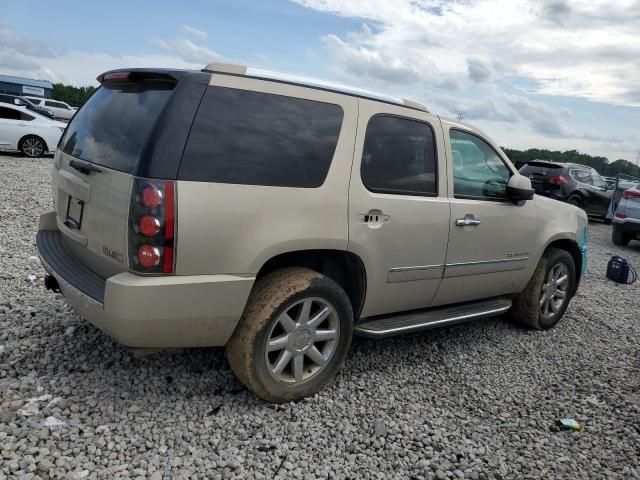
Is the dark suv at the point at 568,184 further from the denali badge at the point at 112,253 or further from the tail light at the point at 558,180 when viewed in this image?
the denali badge at the point at 112,253

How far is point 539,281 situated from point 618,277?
3.58 meters

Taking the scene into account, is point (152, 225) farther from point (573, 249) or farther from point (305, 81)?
point (573, 249)

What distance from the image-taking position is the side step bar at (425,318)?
346 cm

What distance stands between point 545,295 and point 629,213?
23.0 ft

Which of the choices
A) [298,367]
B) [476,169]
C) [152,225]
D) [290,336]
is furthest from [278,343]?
[476,169]

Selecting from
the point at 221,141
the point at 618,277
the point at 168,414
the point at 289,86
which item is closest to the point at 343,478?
the point at 168,414

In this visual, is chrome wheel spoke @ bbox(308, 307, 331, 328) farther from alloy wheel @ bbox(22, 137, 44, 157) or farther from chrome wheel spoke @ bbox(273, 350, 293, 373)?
alloy wheel @ bbox(22, 137, 44, 157)

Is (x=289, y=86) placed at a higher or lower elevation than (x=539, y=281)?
higher

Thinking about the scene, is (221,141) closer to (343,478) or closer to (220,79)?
(220,79)

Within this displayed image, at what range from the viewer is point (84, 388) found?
309 cm

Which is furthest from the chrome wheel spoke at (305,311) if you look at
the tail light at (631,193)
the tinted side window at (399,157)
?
the tail light at (631,193)

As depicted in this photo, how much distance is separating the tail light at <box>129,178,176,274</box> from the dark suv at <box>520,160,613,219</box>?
1274cm

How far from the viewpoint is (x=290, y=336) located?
3.08 metres

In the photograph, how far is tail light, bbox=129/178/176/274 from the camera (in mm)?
2527
